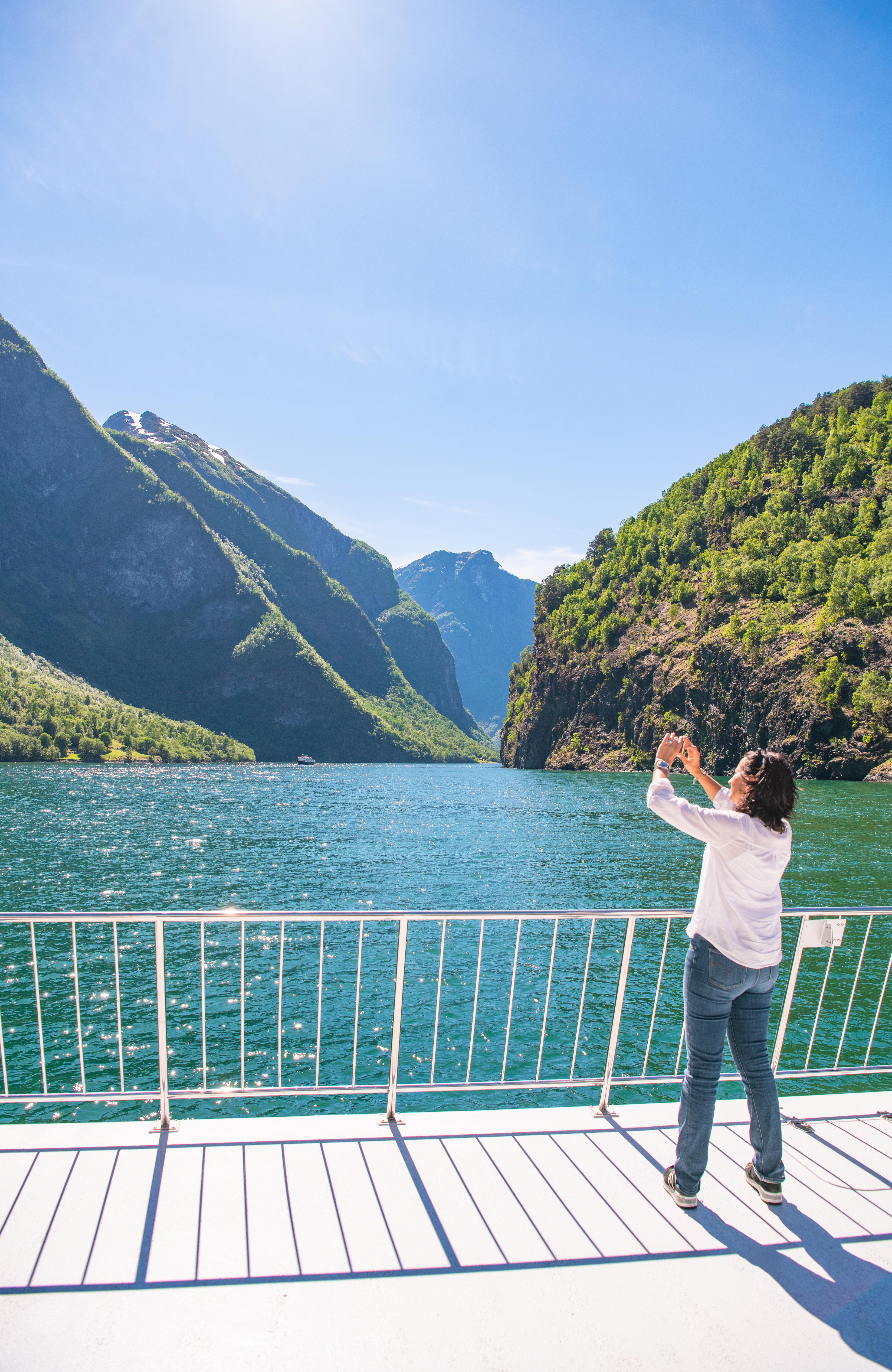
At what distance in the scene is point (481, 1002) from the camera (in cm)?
1348

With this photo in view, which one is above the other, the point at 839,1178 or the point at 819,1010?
the point at 819,1010

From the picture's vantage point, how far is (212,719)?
164 metres

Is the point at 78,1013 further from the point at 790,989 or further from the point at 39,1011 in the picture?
the point at 790,989

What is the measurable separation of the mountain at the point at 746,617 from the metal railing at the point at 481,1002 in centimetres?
4484

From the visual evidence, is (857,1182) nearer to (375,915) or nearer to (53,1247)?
(375,915)

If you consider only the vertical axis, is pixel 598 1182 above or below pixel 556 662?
above

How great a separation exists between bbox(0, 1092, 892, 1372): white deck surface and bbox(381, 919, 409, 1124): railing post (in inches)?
5.2

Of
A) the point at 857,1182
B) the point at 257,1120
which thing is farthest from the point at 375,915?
the point at 857,1182

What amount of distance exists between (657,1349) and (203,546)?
669 feet

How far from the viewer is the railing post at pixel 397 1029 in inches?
177

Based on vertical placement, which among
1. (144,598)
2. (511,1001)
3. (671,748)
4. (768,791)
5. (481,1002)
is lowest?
(144,598)

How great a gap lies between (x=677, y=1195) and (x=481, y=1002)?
1039 cm

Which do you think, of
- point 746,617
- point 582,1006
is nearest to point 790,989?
point 582,1006

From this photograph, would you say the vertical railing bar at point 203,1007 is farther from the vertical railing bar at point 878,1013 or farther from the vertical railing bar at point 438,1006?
the vertical railing bar at point 438,1006
